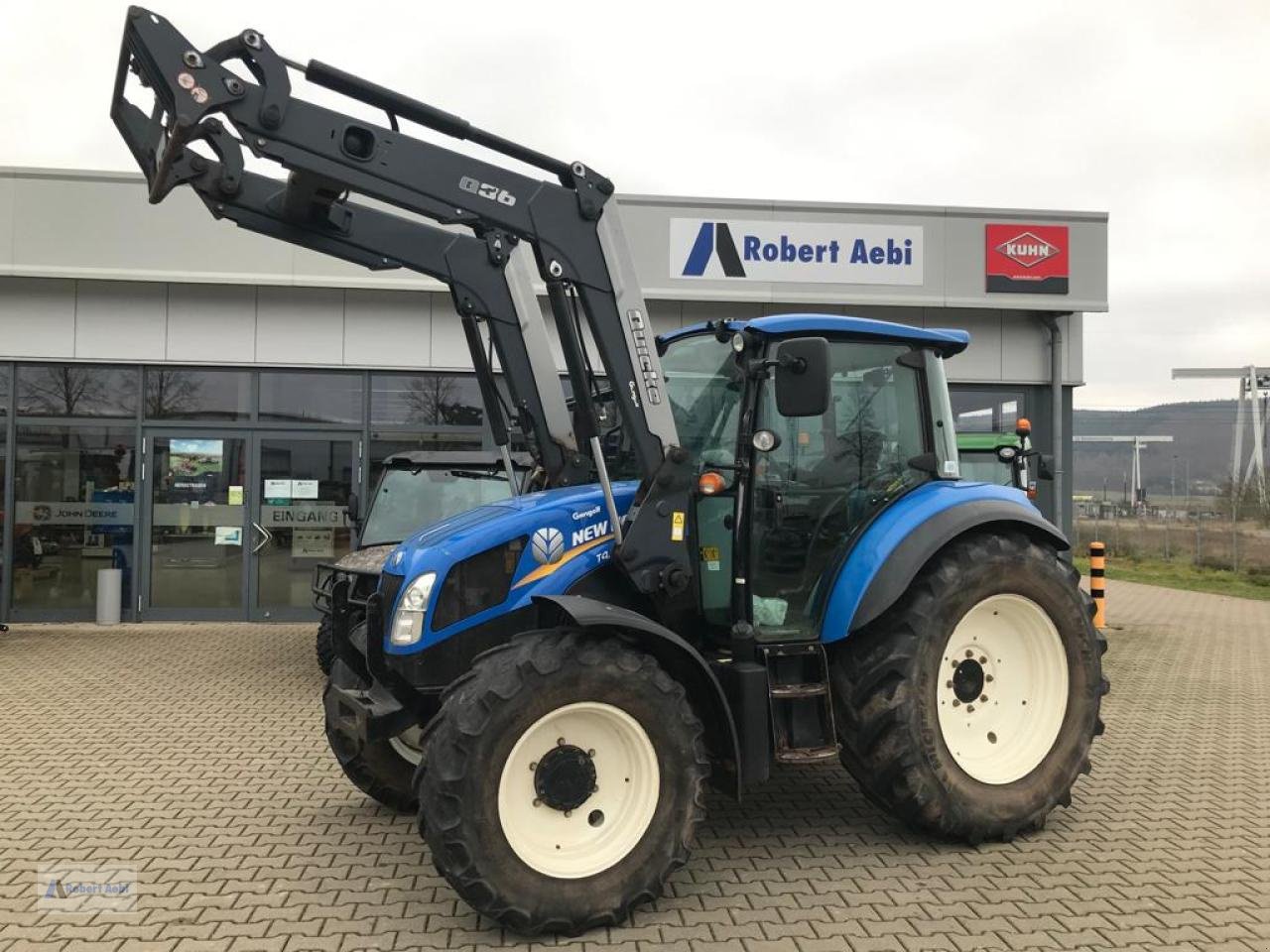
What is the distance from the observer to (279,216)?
4.39 meters

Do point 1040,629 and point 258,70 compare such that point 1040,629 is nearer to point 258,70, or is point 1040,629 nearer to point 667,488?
A: point 667,488

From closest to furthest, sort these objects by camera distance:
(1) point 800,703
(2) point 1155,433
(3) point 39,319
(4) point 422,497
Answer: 1. (1) point 800,703
2. (4) point 422,497
3. (3) point 39,319
4. (2) point 1155,433

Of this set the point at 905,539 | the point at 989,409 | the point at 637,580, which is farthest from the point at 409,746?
the point at 989,409

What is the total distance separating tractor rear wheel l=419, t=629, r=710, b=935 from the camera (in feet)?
11.0

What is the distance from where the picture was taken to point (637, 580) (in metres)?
3.99

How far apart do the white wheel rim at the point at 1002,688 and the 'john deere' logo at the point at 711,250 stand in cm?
743

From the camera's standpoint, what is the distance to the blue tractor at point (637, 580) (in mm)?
3516

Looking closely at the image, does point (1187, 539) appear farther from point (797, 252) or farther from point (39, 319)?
point (39, 319)

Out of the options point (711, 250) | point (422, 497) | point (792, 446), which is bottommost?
point (422, 497)

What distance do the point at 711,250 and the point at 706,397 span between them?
23.7 ft

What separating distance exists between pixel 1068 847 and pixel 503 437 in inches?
136

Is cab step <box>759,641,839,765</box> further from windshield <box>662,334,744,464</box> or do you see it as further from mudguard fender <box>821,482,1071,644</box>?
windshield <box>662,334,744,464</box>

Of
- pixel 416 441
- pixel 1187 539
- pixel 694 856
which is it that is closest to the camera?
pixel 694 856

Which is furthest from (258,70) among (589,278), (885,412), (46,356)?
(46,356)
